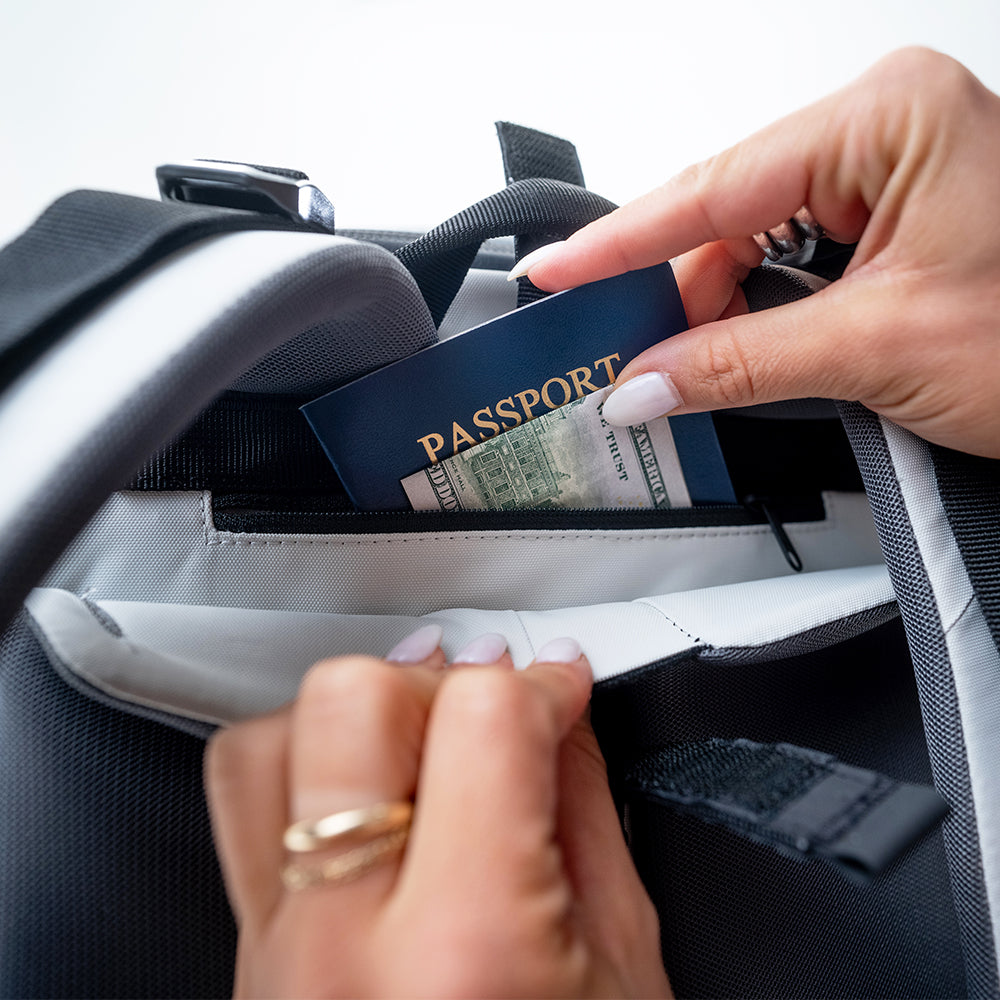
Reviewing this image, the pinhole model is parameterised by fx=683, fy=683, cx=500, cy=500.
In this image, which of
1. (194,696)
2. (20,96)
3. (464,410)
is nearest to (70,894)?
(194,696)

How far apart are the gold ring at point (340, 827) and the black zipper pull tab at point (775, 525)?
0.48 m

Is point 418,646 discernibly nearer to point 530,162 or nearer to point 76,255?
point 76,255

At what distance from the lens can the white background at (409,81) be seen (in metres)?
0.87

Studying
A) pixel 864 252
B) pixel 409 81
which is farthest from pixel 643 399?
pixel 409 81

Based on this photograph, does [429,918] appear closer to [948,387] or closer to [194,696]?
[194,696]

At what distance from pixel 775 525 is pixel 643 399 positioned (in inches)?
9.1

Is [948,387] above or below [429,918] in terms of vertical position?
above

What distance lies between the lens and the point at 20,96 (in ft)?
2.79

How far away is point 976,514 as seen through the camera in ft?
1.67

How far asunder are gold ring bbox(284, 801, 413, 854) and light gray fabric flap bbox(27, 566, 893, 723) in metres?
0.13

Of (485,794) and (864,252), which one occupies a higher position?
(864,252)

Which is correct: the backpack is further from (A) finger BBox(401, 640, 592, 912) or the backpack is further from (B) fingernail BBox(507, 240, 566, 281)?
(A) finger BBox(401, 640, 592, 912)

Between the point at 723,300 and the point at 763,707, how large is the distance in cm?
36

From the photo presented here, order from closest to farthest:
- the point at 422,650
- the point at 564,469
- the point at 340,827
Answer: the point at 340,827, the point at 422,650, the point at 564,469
